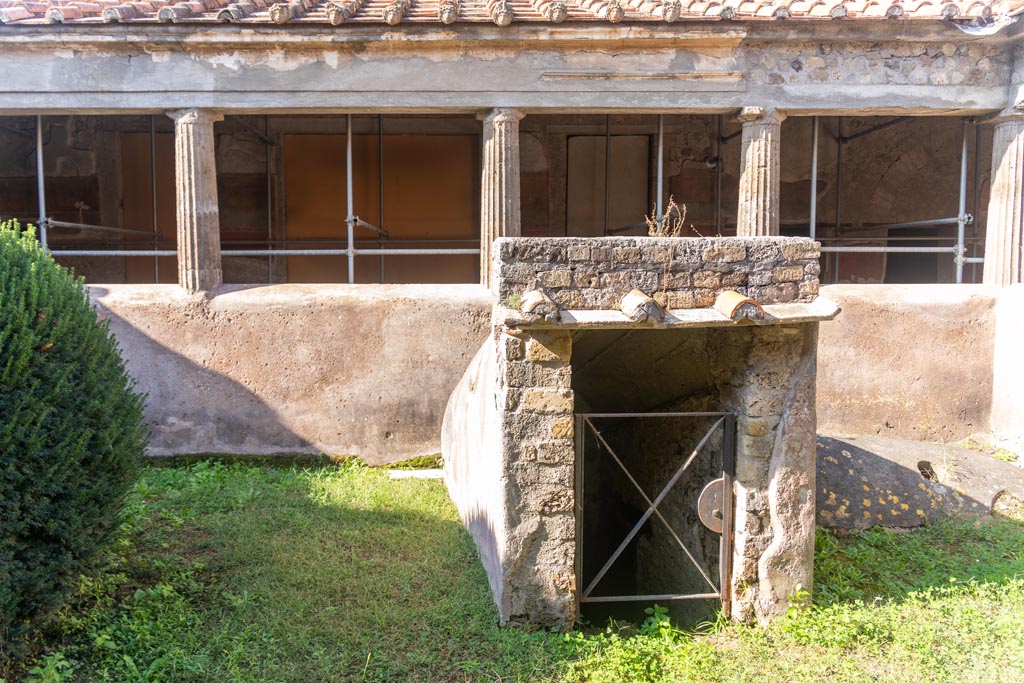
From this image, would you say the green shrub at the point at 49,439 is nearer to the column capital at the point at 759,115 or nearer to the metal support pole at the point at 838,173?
the column capital at the point at 759,115

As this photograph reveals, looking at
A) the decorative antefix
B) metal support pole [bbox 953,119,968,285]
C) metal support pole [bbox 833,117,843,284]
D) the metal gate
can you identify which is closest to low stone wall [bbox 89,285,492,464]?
the metal gate

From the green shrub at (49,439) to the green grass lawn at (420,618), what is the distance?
1.34 ft

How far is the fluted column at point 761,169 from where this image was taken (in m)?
7.89

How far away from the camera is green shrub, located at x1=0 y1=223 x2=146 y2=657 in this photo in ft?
12.7

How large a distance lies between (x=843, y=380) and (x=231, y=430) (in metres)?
6.51

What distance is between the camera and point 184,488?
6820 millimetres

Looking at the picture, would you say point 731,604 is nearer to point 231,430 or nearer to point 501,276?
point 501,276

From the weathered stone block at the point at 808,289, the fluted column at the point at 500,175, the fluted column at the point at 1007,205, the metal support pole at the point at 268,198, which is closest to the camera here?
the weathered stone block at the point at 808,289

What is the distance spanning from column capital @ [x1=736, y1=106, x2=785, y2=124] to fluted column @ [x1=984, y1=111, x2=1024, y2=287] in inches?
94.4

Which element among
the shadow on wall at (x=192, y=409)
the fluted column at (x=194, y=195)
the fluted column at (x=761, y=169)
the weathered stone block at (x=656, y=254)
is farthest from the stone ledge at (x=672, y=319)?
the fluted column at (x=194, y=195)

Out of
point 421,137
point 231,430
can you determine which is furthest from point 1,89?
point 421,137

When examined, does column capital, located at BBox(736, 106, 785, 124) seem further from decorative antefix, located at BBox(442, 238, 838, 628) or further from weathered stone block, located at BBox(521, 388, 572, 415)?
weathered stone block, located at BBox(521, 388, 572, 415)

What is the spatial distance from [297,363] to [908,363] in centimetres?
650

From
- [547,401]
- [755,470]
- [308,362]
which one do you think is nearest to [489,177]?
[308,362]
